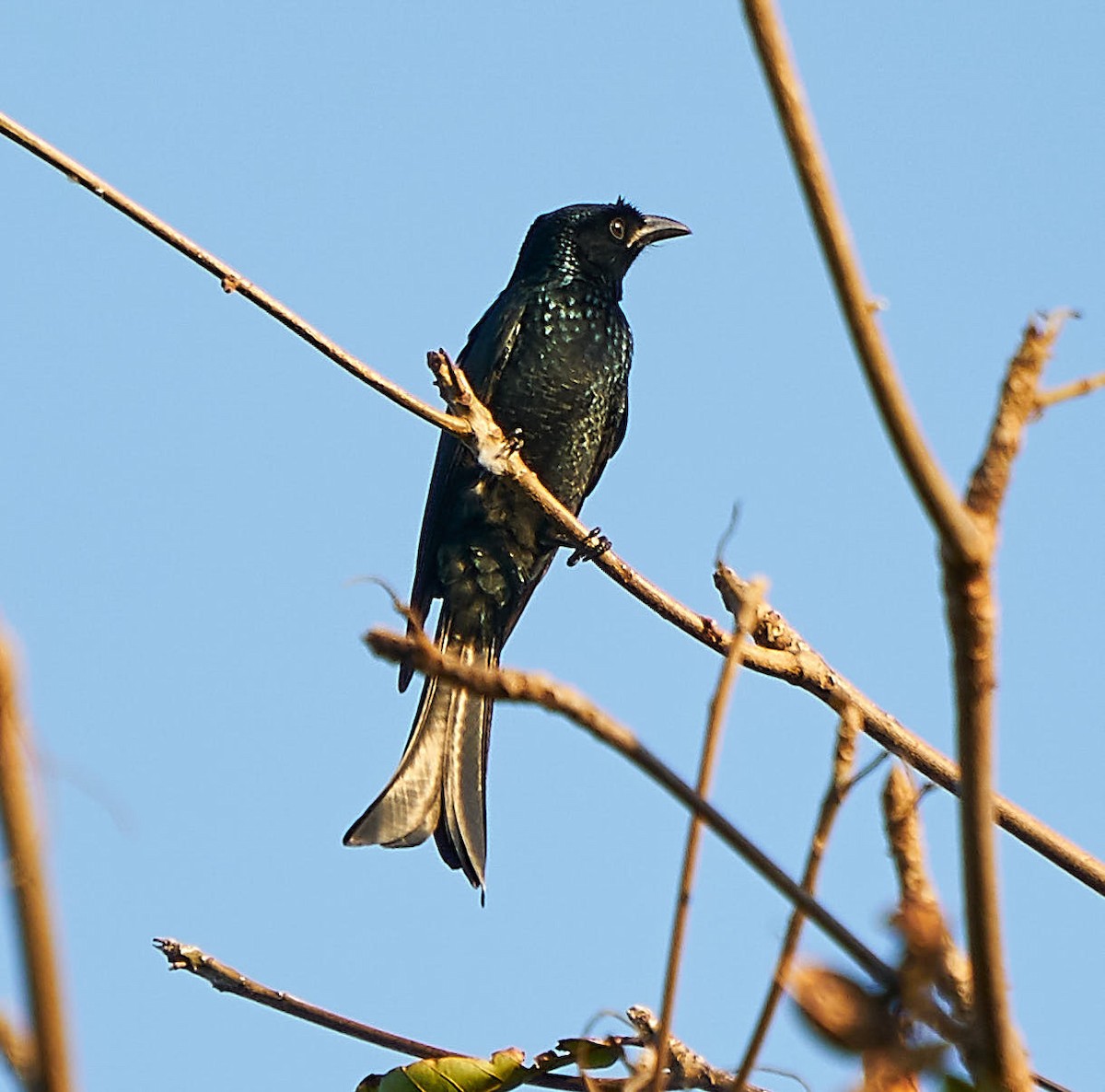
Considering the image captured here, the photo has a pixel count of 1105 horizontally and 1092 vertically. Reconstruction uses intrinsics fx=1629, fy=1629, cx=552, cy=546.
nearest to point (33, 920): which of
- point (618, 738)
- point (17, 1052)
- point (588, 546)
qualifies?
point (17, 1052)

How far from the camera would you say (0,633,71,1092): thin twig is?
611mm

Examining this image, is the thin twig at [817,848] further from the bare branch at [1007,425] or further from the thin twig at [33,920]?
the thin twig at [33,920]

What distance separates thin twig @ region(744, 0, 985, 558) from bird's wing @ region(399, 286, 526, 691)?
4135 mm

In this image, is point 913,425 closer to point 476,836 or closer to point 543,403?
point 476,836

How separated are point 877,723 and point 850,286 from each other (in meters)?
1.63

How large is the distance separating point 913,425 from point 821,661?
1823 millimetres

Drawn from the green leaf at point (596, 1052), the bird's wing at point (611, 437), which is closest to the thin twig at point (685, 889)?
the green leaf at point (596, 1052)

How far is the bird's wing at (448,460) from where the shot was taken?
16.9 feet

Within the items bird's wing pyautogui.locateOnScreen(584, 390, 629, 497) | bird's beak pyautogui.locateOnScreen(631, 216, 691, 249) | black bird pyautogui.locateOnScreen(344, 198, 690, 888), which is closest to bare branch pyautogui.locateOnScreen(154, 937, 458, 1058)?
black bird pyautogui.locateOnScreen(344, 198, 690, 888)

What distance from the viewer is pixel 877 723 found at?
2.46m

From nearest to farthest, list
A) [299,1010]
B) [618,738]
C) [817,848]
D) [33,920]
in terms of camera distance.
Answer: [33,920], [618,738], [817,848], [299,1010]

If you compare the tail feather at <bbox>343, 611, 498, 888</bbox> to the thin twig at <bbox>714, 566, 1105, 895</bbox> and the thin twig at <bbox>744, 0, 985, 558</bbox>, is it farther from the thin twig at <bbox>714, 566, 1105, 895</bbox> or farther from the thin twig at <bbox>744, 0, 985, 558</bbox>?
the thin twig at <bbox>744, 0, 985, 558</bbox>

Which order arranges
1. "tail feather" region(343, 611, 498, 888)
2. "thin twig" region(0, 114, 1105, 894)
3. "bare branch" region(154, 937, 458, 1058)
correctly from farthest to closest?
1. "tail feather" region(343, 611, 498, 888)
2. "thin twig" region(0, 114, 1105, 894)
3. "bare branch" region(154, 937, 458, 1058)

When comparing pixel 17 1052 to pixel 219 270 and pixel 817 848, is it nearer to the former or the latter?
pixel 817 848
